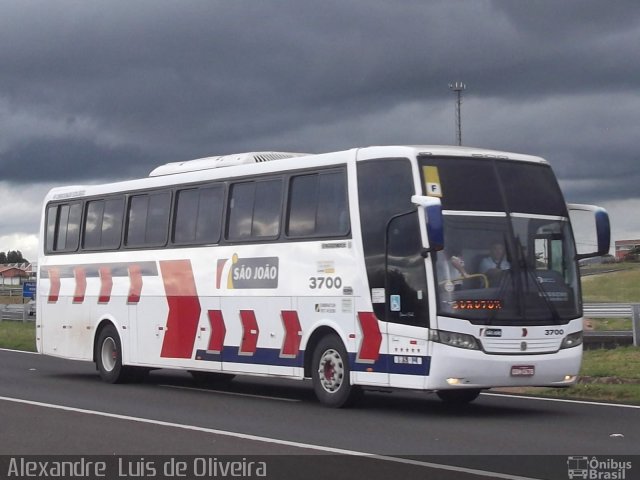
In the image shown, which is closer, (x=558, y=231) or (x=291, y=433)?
(x=291, y=433)

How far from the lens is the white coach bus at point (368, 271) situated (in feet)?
52.7

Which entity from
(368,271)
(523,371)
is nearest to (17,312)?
(368,271)

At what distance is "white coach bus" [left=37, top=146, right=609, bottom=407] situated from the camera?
1608cm

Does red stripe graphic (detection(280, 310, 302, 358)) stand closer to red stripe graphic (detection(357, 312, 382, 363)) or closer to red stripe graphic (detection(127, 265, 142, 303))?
red stripe graphic (detection(357, 312, 382, 363))

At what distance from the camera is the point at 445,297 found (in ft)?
52.4

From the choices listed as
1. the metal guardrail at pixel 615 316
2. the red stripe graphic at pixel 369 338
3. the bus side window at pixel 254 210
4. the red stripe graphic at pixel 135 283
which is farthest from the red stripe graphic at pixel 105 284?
the metal guardrail at pixel 615 316

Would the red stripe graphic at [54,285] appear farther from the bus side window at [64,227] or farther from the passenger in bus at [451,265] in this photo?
the passenger in bus at [451,265]

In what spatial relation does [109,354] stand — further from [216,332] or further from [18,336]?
[18,336]
